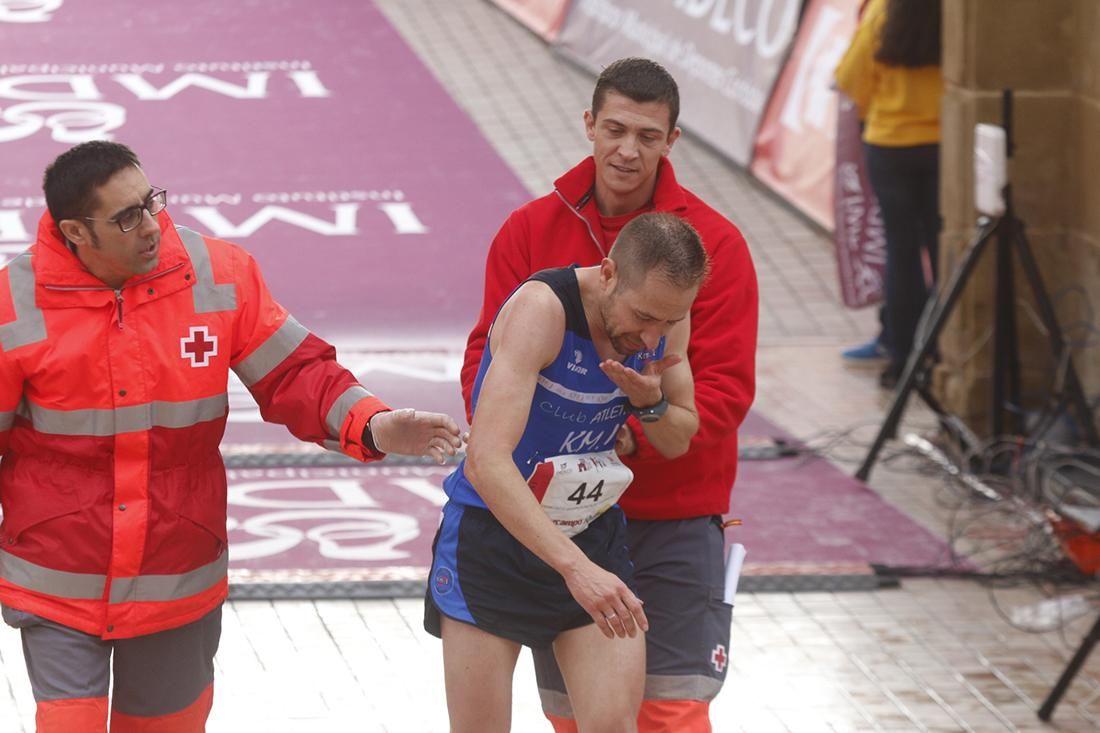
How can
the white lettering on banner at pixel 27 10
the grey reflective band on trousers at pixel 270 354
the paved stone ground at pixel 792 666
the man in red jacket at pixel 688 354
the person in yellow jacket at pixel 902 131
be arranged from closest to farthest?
the grey reflective band on trousers at pixel 270 354, the man in red jacket at pixel 688 354, the paved stone ground at pixel 792 666, the person in yellow jacket at pixel 902 131, the white lettering on banner at pixel 27 10

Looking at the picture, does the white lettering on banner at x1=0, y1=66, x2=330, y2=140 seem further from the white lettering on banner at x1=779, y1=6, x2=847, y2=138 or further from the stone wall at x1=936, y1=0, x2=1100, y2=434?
the stone wall at x1=936, y1=0, x2=1100, y2=434

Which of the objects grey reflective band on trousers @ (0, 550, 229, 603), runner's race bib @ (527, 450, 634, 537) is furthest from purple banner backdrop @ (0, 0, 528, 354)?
runner's race bib @ (527, 450, 634, 537)

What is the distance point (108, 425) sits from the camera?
14.8 ft

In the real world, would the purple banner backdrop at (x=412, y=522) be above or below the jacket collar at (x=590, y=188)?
below

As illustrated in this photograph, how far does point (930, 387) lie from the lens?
9.98 metres

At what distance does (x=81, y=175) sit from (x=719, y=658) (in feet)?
6.62

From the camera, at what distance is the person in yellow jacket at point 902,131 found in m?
9.86

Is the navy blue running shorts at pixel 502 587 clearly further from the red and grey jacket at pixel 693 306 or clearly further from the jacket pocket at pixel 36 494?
the jacket pocket at pixel 36 494

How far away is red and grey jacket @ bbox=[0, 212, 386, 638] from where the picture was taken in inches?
178

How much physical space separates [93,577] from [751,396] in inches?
67.6

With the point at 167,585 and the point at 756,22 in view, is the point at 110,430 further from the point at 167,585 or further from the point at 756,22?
the point at 756,22

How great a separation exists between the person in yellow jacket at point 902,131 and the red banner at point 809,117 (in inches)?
97.8

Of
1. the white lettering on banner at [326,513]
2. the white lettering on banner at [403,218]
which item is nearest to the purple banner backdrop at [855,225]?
the white lettering on banner at [326,513]

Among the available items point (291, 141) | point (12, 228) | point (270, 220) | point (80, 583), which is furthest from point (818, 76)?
point (80, 583)
